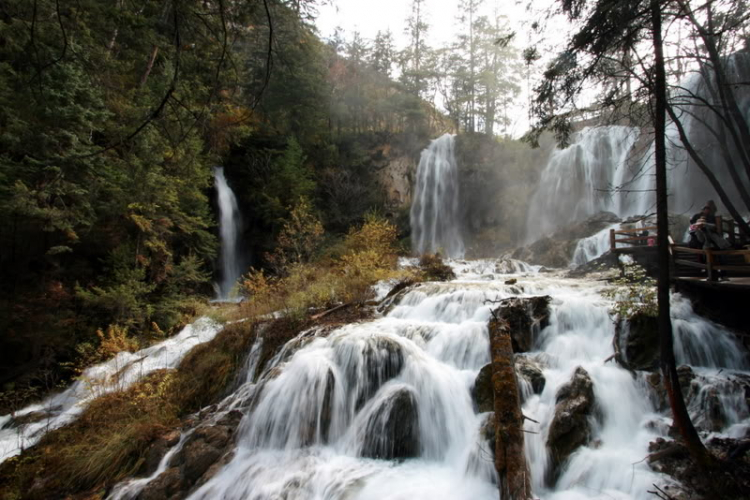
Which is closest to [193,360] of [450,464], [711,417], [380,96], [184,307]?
[184,307]

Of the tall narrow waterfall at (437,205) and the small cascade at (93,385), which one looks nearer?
the small cascade at (93,385)

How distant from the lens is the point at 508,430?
11.7 ft

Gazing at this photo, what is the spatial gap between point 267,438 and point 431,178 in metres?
21.2

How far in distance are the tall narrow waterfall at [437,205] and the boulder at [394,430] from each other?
675 inches

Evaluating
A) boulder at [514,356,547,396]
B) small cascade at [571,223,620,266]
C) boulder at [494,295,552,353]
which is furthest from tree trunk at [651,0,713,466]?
small cascade at [571,223,620,266]

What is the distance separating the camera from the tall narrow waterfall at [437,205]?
75.5 feet

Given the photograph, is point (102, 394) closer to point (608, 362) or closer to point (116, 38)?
point (608, 362)

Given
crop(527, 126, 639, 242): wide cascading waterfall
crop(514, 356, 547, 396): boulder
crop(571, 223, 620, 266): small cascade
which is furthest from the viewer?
crop(527, 126, 639, 242): wide cascading waterfall

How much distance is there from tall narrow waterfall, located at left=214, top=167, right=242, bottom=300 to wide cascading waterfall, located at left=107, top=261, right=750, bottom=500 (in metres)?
11.1

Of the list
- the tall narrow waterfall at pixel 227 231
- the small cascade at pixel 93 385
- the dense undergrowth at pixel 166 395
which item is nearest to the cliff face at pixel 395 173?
the tall narrow waterfall at pixel 227 231

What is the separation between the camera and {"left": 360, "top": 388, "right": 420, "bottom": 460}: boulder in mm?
5117

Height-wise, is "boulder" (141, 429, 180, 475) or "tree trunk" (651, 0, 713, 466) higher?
"tree trunk" (651, 0, 713, 466)

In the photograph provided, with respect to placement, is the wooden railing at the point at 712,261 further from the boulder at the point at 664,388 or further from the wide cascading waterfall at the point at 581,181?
the wide cascading waterfall at the point at 581,181

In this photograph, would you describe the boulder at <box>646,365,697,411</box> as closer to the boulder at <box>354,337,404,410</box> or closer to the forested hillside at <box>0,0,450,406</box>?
the boulder at <box>354,337,404,410</box>
